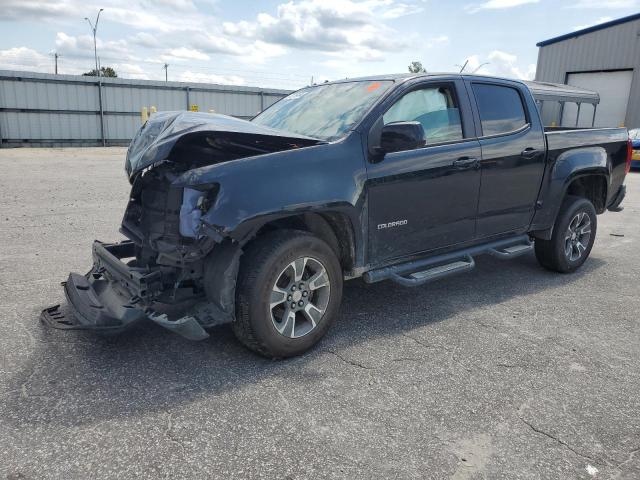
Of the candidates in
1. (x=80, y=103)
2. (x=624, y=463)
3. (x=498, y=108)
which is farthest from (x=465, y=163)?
(x=80, y=103)

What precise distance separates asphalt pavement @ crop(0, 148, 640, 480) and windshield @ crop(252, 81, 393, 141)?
1.50 metres

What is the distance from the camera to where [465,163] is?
4.17 metres

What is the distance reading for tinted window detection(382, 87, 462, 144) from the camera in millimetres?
3990

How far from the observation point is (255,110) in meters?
26.2

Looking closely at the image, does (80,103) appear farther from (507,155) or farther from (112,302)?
(507,155)

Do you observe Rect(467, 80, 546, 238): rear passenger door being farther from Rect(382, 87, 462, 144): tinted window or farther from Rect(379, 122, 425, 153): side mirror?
Rect(379, 122, 425, 153): side mirror

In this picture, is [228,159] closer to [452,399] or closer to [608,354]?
[452,399]

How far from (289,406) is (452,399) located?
0.93 metres

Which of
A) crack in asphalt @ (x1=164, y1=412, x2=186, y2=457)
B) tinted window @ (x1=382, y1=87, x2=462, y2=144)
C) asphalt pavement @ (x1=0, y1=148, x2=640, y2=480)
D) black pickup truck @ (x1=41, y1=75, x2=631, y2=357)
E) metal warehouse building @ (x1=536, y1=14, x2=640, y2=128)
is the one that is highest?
metal warehouse building @ (x1=536, y1=14, x2=640, y2=128)

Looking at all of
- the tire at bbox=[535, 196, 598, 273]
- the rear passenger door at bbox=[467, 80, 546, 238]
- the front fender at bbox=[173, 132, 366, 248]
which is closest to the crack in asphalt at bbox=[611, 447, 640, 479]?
the front fender at bbox=[173, 132, 366, 248]

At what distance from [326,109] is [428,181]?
100 centimetres

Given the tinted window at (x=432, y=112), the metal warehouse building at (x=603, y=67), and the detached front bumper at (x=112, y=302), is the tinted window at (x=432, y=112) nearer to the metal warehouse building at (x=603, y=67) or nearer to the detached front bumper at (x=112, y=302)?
the detached front bumper at (x=112, y=302)

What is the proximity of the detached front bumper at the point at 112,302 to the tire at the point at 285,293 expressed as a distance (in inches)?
13.0

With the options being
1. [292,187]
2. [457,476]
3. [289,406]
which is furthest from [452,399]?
[292,187]
